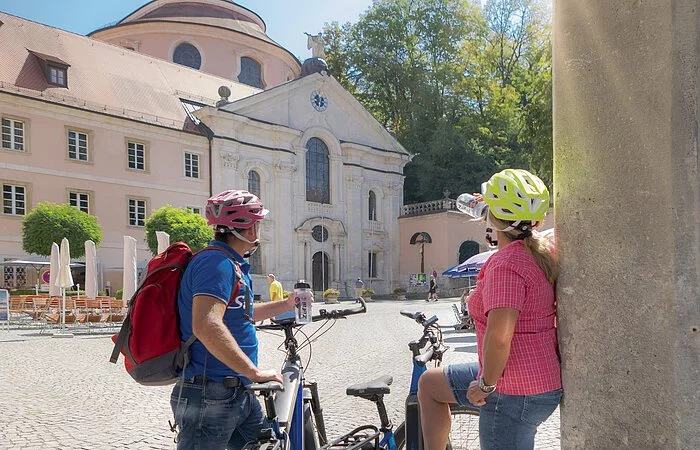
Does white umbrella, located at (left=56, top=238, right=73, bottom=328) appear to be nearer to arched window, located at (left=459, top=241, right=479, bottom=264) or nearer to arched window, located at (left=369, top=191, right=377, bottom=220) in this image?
arched window, located at (left=369, top=191, right=377, bottom=220)

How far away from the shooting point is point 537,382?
7.48 feet

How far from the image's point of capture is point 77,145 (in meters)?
29.5

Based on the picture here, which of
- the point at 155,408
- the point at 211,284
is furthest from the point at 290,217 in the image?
the point at 211,284

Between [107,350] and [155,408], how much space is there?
650cm

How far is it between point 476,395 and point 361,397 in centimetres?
115

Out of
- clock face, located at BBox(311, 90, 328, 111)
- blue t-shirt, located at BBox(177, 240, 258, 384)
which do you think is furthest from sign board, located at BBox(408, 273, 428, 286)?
blue t-shirt, located at BBox(177, 240, 258, 384)

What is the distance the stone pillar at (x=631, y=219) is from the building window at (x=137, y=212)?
31.1 meters

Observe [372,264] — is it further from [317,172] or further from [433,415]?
[433,415]

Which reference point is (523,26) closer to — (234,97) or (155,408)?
(234,97)

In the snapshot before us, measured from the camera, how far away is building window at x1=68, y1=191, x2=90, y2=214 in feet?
95.2

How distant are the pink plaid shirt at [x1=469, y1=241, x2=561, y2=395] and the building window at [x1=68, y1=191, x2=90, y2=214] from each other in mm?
29661

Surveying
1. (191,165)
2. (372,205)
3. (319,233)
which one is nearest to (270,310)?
(191,165)

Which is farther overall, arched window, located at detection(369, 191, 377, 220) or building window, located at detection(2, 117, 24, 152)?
arched window, located at detection(369, 191, 377, 220)

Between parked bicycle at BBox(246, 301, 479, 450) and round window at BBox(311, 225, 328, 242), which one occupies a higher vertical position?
round window at BBox(311, 225, 328, 242)
